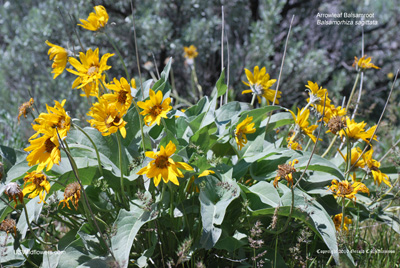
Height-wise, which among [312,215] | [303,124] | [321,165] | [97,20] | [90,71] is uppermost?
[97,20]

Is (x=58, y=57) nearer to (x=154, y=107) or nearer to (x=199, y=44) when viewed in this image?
Result: (x=154, y=107)

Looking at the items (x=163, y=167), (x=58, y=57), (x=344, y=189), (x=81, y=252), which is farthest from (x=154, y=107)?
(x=344, y=189)

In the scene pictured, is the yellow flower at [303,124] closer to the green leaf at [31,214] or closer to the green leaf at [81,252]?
the green leaf at [81,252]

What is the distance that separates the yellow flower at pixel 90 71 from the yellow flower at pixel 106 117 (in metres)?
0.12

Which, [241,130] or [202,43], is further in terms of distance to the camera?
[202,43]

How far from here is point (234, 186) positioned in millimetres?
1525

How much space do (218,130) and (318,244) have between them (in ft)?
2.23

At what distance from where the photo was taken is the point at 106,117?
145 centimetres

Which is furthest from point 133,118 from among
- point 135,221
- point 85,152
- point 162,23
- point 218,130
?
point 162,23

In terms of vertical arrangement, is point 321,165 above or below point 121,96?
below

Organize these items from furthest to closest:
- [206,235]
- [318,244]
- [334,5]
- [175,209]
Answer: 1. [334,5]
2. [318,244]
3. [175,209]
4. [206,235]

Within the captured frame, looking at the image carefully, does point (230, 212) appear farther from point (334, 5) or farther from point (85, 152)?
point (334, 5)

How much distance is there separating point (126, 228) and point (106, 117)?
40 centimetres

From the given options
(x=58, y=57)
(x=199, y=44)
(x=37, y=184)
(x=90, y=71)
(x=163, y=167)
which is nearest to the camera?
A: (x=163, y=167)
